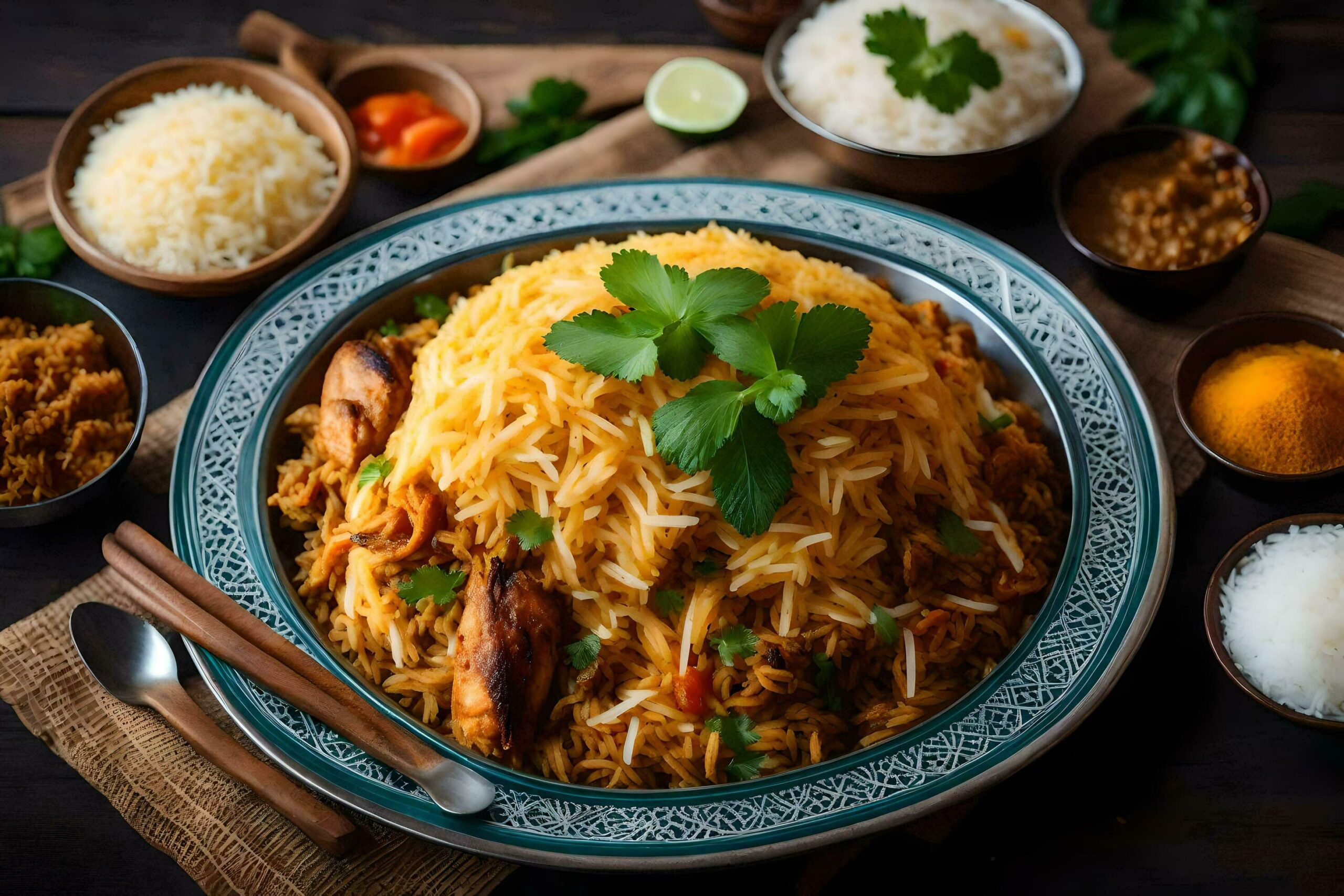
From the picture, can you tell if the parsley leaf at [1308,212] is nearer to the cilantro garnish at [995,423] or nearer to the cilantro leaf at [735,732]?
the cilantro garnish at [995,423]

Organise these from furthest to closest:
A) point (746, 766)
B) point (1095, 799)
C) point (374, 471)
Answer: point (374, 471) → point (1095, 799) → point (746, 766)

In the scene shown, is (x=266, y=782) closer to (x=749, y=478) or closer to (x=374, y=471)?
(x=374, y=471)

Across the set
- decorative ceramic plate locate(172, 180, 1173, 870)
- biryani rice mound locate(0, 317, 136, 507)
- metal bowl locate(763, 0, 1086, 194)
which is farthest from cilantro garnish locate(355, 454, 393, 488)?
metal bowl locate(763, 0, 1086, 194)

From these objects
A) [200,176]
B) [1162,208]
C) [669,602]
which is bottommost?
[669,602]

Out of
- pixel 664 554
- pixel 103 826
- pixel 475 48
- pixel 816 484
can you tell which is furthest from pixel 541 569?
pixel 475 48

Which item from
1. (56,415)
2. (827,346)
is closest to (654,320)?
(827,346)
